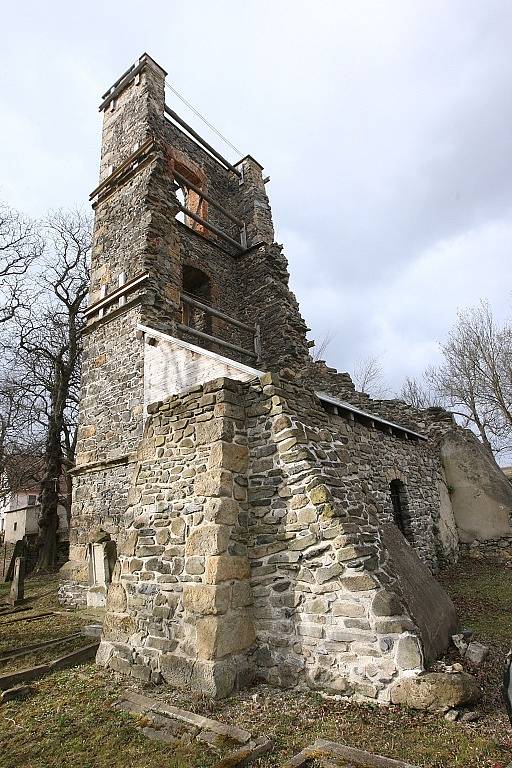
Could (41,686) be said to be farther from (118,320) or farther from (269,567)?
(118,320)

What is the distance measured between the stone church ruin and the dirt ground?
24 centimetres

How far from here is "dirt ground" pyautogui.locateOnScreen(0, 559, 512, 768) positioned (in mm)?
3232

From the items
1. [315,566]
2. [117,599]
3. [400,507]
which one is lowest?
[117,599]

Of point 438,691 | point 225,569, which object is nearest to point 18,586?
point 225,569

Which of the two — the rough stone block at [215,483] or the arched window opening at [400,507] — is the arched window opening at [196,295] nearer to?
the arched window opening at [400,507]

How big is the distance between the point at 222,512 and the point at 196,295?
383 inches

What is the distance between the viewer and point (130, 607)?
5.50 meters

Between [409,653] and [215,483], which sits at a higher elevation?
[215,483]

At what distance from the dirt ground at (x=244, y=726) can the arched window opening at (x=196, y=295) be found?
9373 millimetres

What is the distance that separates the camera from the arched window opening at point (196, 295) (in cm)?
1294

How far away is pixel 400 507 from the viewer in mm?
10734

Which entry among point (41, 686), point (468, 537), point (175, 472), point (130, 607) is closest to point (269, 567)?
point (175, 472)

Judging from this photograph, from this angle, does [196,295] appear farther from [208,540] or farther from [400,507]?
[208,540]

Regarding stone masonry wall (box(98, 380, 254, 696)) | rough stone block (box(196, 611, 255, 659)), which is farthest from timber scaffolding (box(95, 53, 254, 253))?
rough stone block (box(196, 611, 255, 659))
